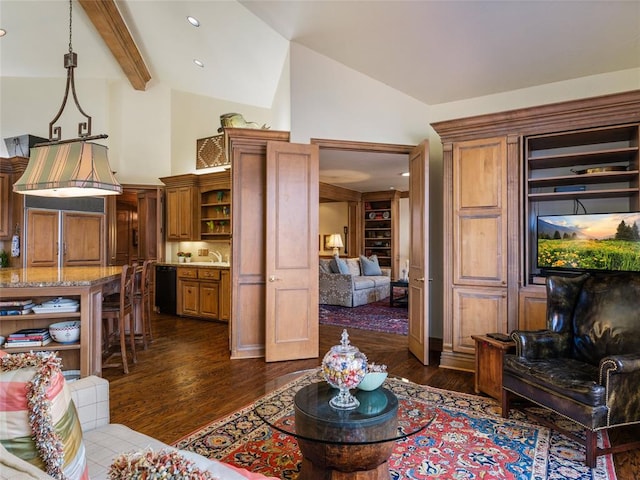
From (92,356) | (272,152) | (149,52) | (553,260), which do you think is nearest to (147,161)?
(149,52)

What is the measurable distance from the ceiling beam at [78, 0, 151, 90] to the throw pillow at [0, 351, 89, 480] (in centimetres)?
520

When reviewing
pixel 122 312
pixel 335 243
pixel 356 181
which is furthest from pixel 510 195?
pixel 335 243

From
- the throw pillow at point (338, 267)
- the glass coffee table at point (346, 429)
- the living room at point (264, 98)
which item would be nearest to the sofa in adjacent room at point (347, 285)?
the throw pillow at point (338, 267)

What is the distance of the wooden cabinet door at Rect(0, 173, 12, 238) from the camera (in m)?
5.69

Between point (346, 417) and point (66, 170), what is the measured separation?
3.17m

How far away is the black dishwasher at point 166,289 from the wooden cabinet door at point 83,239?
107cm

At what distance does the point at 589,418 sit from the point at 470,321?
1.66 meters

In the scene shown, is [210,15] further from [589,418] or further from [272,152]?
[589,418]

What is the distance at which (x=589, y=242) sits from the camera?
325 centimetres

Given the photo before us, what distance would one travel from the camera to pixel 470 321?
3.74m

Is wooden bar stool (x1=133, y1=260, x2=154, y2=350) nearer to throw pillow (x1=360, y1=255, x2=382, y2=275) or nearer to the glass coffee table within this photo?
the glass coffee table

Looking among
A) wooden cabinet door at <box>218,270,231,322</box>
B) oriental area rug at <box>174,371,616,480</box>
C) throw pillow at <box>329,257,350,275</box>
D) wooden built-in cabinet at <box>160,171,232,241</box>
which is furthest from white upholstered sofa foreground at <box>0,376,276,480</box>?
throw pillow at <box>329,257,350,275</box>

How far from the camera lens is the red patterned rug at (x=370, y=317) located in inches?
221

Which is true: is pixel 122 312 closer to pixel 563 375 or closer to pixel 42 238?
pixel 42 238
